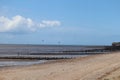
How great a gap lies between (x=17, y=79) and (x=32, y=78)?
92cm

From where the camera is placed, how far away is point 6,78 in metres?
20.6

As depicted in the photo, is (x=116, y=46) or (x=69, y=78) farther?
(x=116, y=46)

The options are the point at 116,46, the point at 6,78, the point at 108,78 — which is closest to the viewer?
the point at 108,78

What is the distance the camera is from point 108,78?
18922 mm

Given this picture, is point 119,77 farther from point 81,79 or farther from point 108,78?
point 81,79

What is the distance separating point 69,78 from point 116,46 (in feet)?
308

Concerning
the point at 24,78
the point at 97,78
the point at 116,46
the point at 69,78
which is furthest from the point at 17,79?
the point at 116,46

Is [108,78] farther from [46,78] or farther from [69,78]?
[46,78]

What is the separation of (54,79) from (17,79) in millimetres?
2298

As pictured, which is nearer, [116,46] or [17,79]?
[17,79]

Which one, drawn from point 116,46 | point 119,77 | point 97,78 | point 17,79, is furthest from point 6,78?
point 116,46

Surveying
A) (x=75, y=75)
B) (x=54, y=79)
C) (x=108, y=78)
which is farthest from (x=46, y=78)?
(x=108, y=78)

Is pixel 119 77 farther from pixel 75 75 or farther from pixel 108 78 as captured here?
pixel 75 75

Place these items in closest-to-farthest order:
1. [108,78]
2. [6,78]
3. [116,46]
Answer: [108,78] → [6,78] → [116,46]
